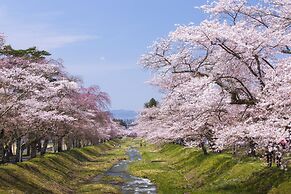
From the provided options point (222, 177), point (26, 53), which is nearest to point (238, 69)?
point (222, 177)

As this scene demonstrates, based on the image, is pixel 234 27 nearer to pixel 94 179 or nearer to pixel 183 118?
pixel 183 118

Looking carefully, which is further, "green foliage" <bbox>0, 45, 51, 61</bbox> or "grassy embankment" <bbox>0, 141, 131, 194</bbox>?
"green foliage" <bbox>0, 45, 51, 61</bbox>

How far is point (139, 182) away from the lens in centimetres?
4244

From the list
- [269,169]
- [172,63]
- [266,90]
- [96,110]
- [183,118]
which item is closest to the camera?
[266,90]

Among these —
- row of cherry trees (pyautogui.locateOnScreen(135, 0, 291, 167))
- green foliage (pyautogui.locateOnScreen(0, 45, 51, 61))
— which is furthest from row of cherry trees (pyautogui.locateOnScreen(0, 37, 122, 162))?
row of cherry trees (pyautogui.locateOnScreen(135, 0, 291, 167))

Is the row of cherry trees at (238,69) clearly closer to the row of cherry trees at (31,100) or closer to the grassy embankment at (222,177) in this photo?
the grassy embankment at (222,177)

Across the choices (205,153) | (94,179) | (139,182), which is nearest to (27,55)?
(94,179)

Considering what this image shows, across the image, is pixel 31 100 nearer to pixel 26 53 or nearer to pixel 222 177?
pixel 26 53

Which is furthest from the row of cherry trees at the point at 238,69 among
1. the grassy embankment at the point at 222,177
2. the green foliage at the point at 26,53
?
the green foliage at the point at 26,53

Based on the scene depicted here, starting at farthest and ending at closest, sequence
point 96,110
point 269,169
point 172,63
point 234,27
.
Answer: point 96,110
point 269,169
point 172,63
point 234,27

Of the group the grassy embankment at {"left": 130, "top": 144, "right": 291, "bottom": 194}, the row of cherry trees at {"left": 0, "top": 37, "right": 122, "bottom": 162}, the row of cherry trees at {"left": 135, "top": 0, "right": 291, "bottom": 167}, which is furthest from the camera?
the row of cherry trees at {"left": 0, "top": 37, "right": 122, "bottom": 162}

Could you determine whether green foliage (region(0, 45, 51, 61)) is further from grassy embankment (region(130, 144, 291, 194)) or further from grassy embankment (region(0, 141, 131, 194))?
grassy embankment (region(130, 144, 291, 194))

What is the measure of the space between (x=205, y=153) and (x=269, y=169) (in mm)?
20472

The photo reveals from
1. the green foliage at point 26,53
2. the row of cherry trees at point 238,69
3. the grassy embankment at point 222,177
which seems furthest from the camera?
the green foliage at point 26,53
